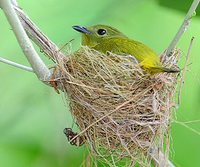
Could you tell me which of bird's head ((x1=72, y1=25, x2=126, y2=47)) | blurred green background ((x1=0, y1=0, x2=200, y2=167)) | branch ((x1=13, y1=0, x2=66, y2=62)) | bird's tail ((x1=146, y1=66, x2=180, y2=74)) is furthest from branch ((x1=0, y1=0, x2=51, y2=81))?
bird's head ((x1=72, y1=25, x2=126, y2=47))

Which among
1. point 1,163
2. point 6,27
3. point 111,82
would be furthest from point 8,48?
point 111,82

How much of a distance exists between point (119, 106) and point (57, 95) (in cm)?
82

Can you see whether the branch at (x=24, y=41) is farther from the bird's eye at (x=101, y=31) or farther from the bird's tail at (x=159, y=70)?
the bird's eye at (x=101, y=31)

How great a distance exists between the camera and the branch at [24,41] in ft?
9.08

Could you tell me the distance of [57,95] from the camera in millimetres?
3914

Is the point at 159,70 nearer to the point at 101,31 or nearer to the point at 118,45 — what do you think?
the point at 118,45

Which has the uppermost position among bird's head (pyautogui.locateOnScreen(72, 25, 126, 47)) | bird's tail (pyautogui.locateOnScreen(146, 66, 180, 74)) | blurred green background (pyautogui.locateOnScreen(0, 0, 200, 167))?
bird's tail (pyautogui.locateOnScreen(146, 66, 180, 74))

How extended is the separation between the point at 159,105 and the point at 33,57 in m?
0.70

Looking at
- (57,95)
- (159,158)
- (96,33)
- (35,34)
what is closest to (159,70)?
(159,158)

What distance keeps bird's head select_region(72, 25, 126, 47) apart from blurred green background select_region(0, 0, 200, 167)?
226 millimetres

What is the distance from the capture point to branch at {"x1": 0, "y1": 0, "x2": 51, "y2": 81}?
277 cm

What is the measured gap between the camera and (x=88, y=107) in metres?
3.21

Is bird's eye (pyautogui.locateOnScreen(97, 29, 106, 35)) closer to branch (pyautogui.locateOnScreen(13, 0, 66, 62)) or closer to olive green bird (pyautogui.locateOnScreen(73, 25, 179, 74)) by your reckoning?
olive green bird (pyautogui.locateOnScreen(73, 25, 179, 74))

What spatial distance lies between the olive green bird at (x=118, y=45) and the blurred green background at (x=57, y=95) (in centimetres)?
24
